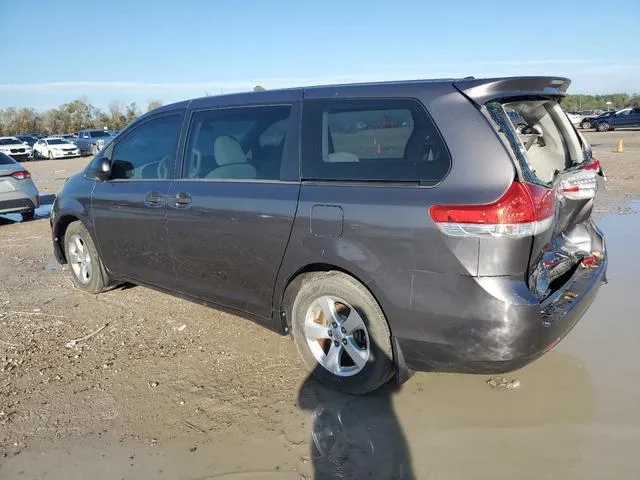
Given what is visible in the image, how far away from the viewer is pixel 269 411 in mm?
3270

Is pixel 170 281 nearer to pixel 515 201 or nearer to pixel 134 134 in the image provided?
pixel 134 134

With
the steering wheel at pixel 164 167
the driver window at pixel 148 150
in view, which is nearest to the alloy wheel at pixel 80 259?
the driver window at pixel 148 150

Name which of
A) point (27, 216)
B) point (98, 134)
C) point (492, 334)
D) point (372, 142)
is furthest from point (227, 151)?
point (98, 134)

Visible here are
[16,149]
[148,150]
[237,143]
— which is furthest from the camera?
[16,149]

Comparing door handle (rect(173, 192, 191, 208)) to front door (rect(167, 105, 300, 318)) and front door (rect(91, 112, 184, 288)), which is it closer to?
front door (rect(167, 105, 300, 318))

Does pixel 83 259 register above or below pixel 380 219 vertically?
below

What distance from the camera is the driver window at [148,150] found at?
172 inches

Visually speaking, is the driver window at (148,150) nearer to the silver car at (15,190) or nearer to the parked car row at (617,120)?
the silver car at (15,190)

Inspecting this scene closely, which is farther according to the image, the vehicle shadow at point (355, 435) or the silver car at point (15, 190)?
the silver car at point (15, 190)

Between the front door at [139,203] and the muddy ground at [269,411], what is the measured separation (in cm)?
55

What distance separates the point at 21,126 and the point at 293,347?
223 ft

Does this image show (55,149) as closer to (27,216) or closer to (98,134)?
(98,134)

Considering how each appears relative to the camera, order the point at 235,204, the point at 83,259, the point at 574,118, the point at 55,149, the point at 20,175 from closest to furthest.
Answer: the point at 235,204, the point at 83,259, the point at 20,175, the point at 574,118, the point at 55,149

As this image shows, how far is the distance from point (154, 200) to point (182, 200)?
367 mm
